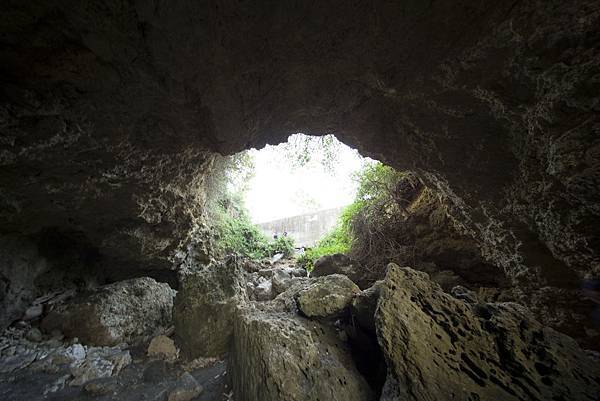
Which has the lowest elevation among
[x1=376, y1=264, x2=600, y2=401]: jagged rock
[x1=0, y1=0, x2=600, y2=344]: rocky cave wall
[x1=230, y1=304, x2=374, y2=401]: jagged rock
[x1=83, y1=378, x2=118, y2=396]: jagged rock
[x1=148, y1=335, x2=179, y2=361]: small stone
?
[x1=83, y1=378, x2=118, y2=396]: jagged rock

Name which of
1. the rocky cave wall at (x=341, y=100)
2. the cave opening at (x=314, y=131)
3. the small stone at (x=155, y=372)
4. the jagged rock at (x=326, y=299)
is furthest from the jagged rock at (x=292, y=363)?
the rocky cave wall at (x=341, y=100)

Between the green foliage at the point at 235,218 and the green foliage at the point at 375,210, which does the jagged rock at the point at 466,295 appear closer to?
the green foliage at the point at 375,210

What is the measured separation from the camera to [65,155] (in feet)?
8.03

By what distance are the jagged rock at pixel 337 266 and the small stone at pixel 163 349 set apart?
2.92m

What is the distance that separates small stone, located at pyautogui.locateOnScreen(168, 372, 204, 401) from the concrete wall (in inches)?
537

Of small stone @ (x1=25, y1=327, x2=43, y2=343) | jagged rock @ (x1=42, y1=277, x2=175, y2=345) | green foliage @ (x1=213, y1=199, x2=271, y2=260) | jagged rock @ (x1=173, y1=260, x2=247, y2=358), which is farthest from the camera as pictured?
green foliage @ (x1=213, y1=199, x2=271, y2=260)

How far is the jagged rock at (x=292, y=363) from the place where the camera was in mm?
1841

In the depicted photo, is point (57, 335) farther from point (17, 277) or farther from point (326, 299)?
point (326, 299)

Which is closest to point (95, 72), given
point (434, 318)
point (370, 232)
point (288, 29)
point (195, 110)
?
point (195, 110)

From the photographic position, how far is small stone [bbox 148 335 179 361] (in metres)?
3.26

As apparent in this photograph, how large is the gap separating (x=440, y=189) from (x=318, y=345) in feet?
7.31


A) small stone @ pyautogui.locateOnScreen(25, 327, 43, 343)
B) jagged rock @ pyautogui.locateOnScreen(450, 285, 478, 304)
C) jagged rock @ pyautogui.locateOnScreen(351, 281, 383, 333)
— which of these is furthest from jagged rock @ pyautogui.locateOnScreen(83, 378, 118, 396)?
jagged rock @ pyautogui.locateOnScreen(450, 285, 478, 304)

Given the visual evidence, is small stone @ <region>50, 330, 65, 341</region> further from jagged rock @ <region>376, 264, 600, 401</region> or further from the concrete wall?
the concrete wall

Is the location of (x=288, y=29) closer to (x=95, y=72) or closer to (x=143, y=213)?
(x=95, y=72)
